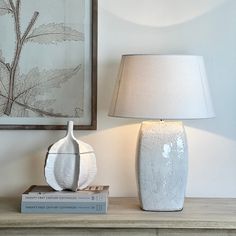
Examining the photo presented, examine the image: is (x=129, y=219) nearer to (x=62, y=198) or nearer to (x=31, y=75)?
(x=62, y=198)

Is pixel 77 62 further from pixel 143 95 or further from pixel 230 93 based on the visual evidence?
pixel 230 93

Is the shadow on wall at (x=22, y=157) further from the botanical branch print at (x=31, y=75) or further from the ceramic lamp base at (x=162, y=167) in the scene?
the ceramic lamp base at (x=162, y=167)

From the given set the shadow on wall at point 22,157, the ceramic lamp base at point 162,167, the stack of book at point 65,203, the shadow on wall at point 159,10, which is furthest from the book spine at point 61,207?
the shadow on wall at point 159,10

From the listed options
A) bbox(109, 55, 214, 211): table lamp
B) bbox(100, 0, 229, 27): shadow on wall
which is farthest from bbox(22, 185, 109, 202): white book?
bbox(100, 0, 229, 27): shadow on wall

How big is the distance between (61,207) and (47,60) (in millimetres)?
669

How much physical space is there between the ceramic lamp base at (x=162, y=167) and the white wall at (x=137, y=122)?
0.28 m

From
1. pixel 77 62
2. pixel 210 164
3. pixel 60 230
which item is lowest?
pixel 60 230

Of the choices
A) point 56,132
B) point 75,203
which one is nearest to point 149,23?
point 56,132

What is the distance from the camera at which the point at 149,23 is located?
2.09 meters

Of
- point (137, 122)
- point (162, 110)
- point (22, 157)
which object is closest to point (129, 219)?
point (162, 110)

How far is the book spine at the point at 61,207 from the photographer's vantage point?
1.78 metres

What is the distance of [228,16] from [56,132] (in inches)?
36.2

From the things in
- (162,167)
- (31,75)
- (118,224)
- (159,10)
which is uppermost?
(159,10)

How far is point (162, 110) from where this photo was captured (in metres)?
1.71
